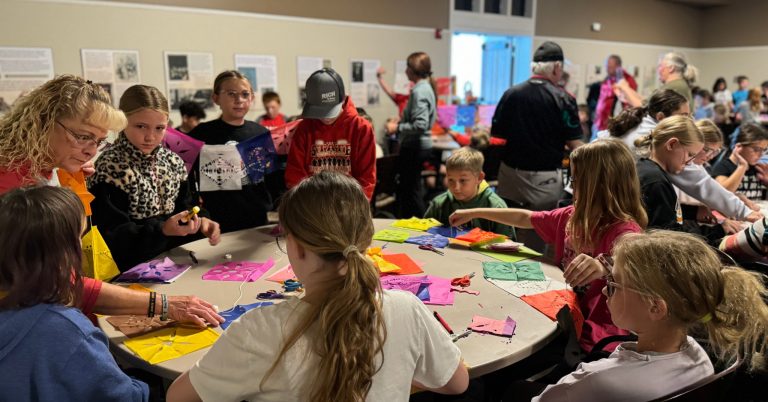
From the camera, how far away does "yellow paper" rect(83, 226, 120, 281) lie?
192 cm

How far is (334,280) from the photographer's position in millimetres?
1131

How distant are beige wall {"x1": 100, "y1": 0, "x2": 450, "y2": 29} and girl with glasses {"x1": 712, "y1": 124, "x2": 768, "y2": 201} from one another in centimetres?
452

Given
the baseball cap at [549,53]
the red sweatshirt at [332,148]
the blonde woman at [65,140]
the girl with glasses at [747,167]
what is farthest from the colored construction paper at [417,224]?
the girl with glasses at [747,167]

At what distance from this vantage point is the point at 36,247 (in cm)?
114

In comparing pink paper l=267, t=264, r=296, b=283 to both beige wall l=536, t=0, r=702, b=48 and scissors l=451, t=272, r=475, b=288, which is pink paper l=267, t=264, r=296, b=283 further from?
beige wall l=536, t=0, r=702, b=48

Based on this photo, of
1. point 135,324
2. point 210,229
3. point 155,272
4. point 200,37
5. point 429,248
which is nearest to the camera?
point 135,324

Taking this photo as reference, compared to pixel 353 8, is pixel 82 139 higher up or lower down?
lower down

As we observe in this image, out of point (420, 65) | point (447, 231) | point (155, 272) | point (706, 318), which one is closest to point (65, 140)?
point (155, 272)

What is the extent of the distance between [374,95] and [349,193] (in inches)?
242

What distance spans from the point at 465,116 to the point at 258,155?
189 inches

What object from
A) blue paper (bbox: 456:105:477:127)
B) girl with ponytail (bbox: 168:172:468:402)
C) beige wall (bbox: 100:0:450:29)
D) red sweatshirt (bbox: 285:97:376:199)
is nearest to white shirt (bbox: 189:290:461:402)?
girl with ponytail (bbox: 168:172:468:402)

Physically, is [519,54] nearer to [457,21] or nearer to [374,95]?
[457,21]

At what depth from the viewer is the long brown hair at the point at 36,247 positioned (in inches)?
44.1

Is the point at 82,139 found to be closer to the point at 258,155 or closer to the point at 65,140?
the point at 65,140
